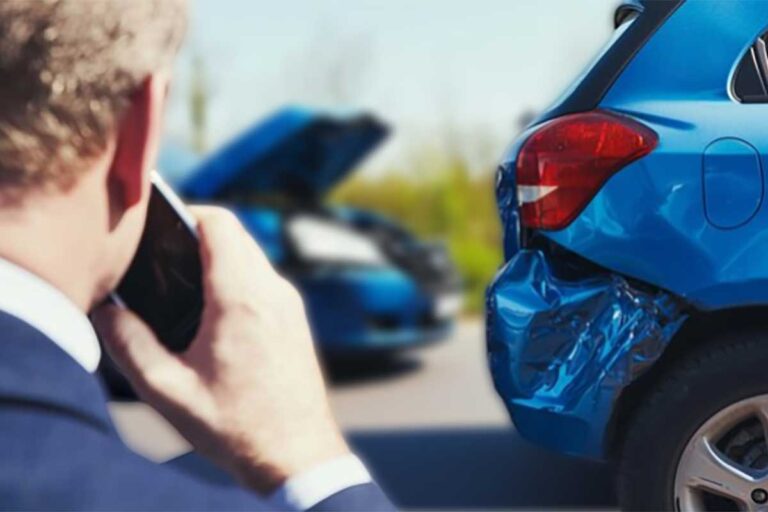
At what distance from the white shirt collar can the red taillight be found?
176 cm

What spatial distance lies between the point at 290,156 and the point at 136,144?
245 inches

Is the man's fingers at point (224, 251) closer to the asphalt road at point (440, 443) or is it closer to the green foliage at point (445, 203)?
the asphalt road at point (440, 443)

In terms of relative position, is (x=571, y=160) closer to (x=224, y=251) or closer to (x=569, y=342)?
(x=569, y=342)

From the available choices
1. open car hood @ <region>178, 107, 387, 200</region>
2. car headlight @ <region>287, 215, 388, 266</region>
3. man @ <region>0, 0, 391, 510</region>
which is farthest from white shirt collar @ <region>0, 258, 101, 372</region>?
car headlight @ <region>287, 215, 388, 266</region>

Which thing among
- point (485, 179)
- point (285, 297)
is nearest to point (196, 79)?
point (485, 179)

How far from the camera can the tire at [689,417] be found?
2.46 metres

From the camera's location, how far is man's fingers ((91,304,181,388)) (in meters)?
1.06

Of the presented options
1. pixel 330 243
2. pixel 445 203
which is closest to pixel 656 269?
pixel 330 243

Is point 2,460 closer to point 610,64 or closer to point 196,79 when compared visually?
point 610,64

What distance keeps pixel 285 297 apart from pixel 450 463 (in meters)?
4.03

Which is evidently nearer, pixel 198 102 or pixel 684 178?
pixel 684 178

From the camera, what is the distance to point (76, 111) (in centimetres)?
94

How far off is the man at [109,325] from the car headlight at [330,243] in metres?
5.99

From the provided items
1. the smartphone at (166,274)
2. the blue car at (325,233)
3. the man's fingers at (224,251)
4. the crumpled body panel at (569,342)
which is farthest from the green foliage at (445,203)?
the man's fingers at (224,251)
